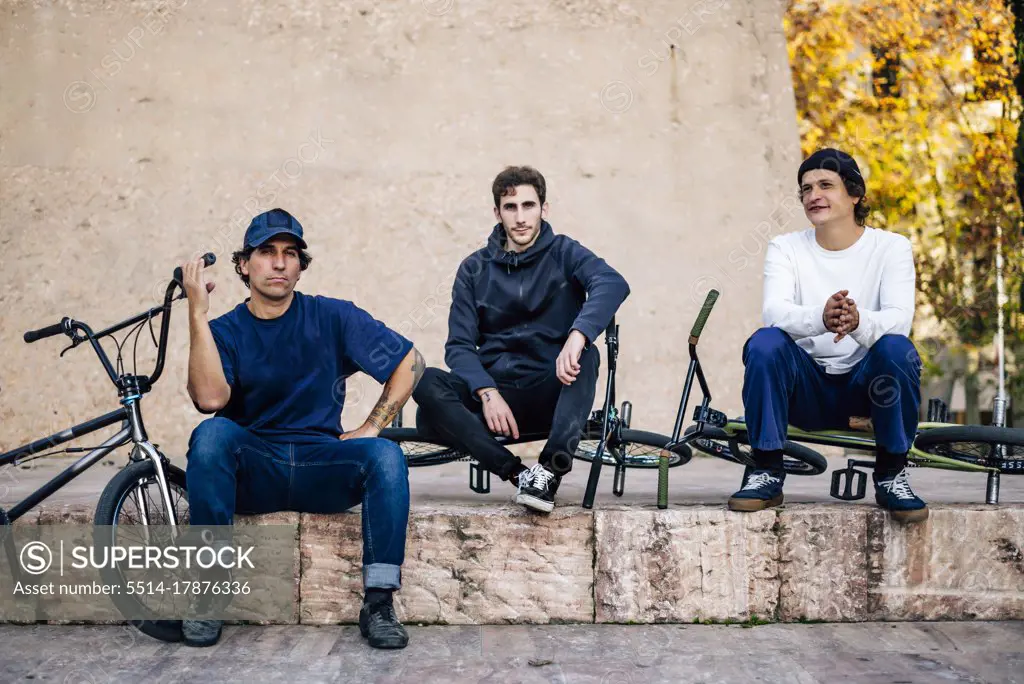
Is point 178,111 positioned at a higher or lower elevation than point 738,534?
higher

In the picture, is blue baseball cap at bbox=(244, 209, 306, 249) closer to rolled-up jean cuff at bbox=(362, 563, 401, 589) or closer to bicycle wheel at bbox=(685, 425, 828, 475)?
rolled-up jean cuff at bbox=(362, 563, 401, 589)

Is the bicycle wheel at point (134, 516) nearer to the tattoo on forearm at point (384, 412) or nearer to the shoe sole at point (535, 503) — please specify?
the tattoo on forearm at point (384, 412)

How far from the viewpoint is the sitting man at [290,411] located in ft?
10.8

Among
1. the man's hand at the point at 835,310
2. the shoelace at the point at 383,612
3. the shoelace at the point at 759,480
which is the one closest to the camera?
the shoelace at the point at 383,612

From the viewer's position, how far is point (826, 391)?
12.5ft

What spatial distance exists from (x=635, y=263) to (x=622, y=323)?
43 cm

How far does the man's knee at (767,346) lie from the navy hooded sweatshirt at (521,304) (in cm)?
50

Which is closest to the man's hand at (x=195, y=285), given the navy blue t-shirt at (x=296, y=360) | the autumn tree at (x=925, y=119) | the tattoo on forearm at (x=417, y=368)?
the navy blue t-shirt at (x=296, y=360)

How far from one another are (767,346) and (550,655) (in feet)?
4.34

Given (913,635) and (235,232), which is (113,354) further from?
(913,635)

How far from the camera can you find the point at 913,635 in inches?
139

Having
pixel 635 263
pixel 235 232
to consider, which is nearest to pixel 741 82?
pixel 635 263

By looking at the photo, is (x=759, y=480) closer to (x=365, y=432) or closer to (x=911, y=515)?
(x=911, y=515)

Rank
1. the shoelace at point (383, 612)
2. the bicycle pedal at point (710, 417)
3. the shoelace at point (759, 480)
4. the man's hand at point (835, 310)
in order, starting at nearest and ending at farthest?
the shoelace at point (383, 612)
the man's hand at point (835, 310)
the shoelace at point (759, 480)
the bicycle pedal at point (710, 417)
